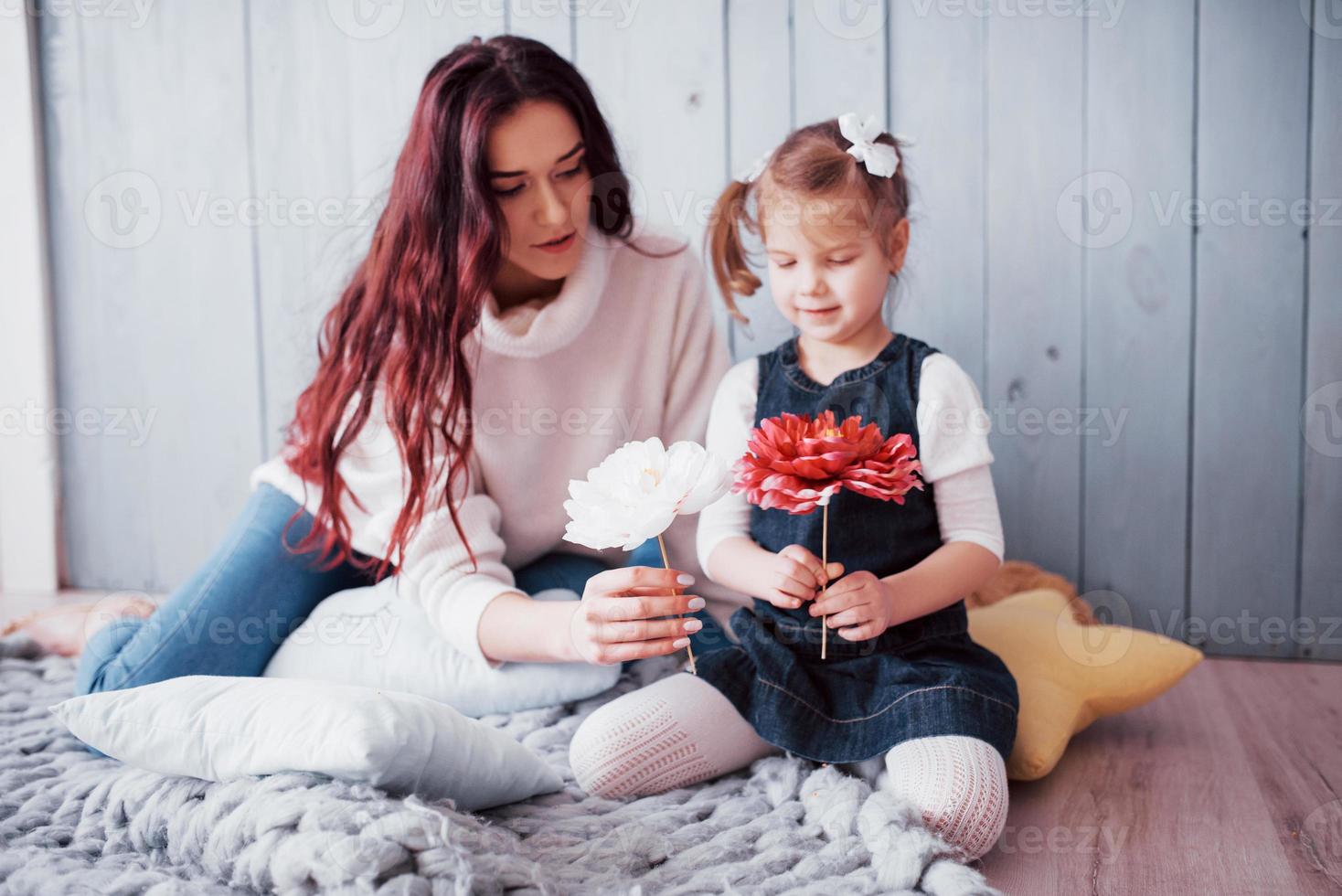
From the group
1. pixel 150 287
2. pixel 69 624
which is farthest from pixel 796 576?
pixel 150 287

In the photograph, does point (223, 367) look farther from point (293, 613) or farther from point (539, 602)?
point (539, 602)

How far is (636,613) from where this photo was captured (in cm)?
103

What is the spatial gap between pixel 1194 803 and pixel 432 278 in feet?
3.37

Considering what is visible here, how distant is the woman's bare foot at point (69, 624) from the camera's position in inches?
61.5

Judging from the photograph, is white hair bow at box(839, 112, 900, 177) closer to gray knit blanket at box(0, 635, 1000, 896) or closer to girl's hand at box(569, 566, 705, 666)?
girl's hand at box(569, 566, 705, 666)

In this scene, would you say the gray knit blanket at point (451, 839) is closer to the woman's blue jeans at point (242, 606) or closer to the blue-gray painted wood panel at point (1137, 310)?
the woman's blue jeans at point (242, 606)

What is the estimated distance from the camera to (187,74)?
1.89m

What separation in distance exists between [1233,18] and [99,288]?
195cm

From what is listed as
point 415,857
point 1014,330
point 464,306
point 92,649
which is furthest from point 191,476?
point 1014,330

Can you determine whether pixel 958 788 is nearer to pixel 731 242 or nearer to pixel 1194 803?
pixel 1194 803

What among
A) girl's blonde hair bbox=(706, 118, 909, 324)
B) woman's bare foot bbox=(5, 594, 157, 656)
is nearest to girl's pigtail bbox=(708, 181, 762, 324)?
girl's blonde hair bbox=(706, 118, 909, 324)

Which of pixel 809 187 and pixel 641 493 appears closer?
pixel 641 493

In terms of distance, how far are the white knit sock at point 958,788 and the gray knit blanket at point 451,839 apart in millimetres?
26

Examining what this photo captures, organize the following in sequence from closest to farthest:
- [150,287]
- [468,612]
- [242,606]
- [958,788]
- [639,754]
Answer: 1. [958,788]
2. [639,754]
3. [468,612]
4. [242,606]
5. [150,287]
